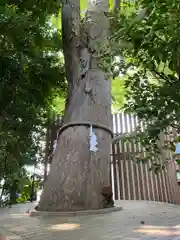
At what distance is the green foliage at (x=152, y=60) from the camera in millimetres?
1209

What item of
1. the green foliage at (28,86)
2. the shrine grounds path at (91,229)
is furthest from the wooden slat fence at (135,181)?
the shrine grounds path at (91,229)

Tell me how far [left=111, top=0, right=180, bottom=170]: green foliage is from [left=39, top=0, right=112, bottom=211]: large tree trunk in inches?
45.3

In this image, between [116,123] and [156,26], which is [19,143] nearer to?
[116,123]

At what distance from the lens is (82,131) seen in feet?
12.4

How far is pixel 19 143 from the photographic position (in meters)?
5.31

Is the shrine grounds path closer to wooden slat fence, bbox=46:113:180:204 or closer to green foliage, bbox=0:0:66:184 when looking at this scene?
green foliage, bbox=0:0:66:184

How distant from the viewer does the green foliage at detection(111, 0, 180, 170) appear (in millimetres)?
1209

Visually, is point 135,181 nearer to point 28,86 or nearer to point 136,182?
point 136,182

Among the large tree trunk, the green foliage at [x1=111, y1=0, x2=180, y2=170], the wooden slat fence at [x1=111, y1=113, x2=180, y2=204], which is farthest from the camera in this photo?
the wooden slat fence at [x1=111, y1=113, x2=180, y2=204]

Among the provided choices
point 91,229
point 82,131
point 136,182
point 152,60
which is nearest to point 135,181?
point 136,182

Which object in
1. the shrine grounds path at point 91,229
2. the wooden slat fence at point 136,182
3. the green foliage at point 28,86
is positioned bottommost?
the shrine grounds path at point 91,229

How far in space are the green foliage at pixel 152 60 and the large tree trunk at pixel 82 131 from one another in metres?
1.15

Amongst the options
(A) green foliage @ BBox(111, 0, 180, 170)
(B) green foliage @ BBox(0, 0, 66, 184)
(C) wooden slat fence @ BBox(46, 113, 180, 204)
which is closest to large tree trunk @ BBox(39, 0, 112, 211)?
(B) green foliage @ BBox(0, 0, 66, 184)

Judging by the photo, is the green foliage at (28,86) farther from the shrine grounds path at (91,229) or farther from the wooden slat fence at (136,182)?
the shrine grounds path at (91,229)
